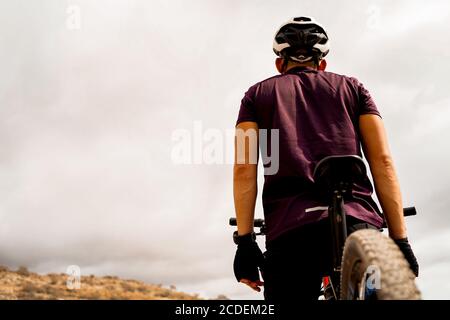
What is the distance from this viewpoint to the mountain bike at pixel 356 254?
89.8 inches

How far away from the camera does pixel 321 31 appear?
154 inches

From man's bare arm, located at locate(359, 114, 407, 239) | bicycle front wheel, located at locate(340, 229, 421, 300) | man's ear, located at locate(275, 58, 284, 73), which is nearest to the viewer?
bicycle front wheel, located at locate(340, 229, 421, 300)

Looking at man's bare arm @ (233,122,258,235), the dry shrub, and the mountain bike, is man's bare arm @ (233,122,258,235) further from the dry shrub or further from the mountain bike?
the dry shrub

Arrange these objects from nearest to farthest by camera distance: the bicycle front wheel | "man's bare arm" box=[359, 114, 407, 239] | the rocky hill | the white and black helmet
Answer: the bicycle front wheel → "man's bare arm" box=[359, 114, 407, 239] → the white and black helmet → the rocky hill

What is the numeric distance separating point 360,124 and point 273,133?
0.66 meters

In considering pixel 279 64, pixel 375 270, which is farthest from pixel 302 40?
pixel 375 270

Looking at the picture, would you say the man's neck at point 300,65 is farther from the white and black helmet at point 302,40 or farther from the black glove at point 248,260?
the black glove at point 248,260

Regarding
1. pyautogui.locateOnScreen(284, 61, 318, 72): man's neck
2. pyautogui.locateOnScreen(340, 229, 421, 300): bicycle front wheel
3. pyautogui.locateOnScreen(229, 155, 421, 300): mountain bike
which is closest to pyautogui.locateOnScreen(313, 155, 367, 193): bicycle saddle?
pyautogui.locateOnScreen(229, 155, 421, 300): mountain bike

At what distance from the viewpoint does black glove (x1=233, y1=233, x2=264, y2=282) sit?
347cm

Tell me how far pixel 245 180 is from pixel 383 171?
0.98 metres

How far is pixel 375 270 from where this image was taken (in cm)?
237

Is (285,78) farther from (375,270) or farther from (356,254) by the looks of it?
(375,270)

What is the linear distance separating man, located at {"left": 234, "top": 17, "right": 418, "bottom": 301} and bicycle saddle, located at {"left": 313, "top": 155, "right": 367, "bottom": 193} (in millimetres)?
186
